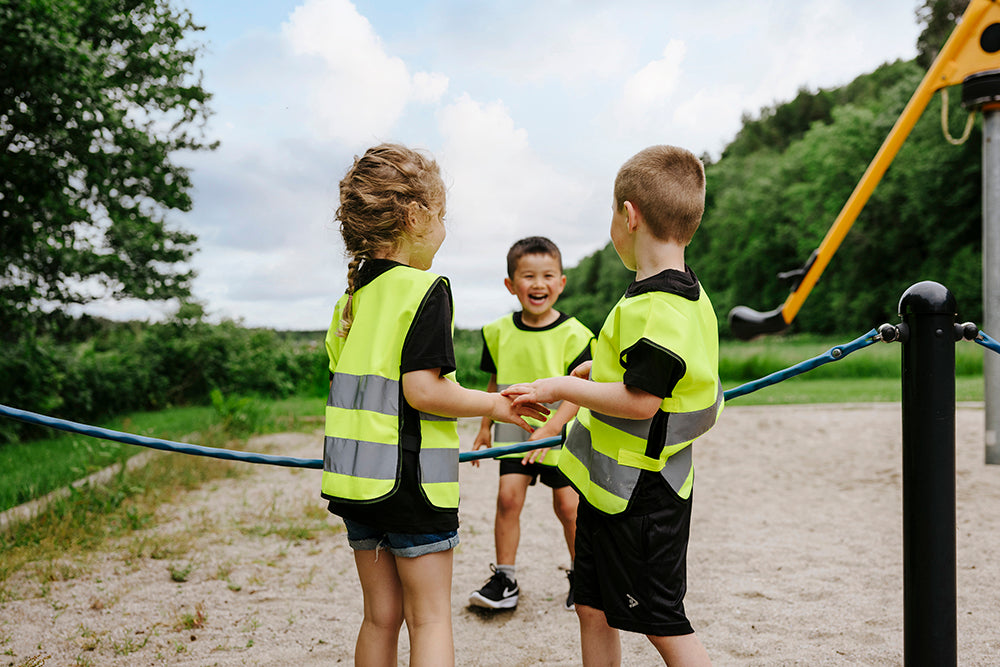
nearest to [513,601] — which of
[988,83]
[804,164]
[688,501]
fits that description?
[688,501]

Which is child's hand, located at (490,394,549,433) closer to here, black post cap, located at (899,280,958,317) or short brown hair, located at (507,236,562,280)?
black post cap, located at (899,280,958,317)

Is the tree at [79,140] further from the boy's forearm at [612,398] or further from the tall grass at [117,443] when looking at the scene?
the boy's forearm at [612,398]

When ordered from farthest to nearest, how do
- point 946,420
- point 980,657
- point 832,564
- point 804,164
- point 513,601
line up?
1. point 804,164
2. point 832,564
3. point 513,601
4. point 980,657
5. point 946,420

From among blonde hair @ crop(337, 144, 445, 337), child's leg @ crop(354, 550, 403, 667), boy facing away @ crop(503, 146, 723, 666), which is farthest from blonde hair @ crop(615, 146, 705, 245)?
child's leg @ crop(354, 550, 403, 667)

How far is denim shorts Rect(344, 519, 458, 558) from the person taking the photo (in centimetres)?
183

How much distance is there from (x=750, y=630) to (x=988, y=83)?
4727mm

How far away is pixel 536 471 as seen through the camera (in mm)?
3203

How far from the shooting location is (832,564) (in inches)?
150

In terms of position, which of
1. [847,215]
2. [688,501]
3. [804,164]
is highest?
[804,164]

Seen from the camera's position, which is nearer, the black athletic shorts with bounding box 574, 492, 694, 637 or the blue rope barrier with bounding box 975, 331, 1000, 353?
the black athletic shorts with bounding box 574, 492, 694, 637

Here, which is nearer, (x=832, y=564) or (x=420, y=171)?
(x=420, y=171)

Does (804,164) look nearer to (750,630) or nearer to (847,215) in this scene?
(847,215)

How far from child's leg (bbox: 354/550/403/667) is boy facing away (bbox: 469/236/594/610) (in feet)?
3.88

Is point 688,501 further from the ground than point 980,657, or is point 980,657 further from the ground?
point 688,501
